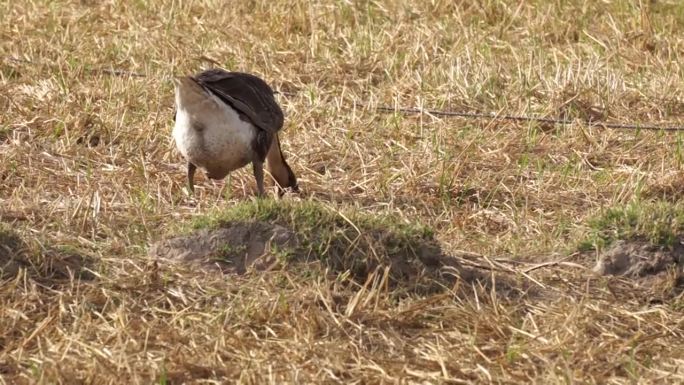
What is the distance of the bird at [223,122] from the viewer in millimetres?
6574

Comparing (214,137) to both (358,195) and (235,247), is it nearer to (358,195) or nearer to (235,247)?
(358,195)

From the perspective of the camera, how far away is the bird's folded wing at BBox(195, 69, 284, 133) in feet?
21.8

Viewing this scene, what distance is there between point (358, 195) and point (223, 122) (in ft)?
2.96

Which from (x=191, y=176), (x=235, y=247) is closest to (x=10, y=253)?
(x=235, y=247)

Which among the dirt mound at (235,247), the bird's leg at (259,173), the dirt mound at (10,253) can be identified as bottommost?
the bird's leg at (259,173)

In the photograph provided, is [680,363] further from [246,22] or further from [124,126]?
[246,22]

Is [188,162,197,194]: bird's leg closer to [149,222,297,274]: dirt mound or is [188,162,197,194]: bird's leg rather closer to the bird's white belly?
the bird's white belly

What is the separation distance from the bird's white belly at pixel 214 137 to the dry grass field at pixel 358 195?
0.22 metres

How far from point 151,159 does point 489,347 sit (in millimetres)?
3005

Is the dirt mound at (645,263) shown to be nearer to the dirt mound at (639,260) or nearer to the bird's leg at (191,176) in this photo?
the dirt mound at (639,260)

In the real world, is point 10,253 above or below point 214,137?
above

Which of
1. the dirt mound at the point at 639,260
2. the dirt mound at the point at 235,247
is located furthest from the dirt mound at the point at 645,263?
the dirt mound at the point at 235,247

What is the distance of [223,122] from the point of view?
22.0 ft

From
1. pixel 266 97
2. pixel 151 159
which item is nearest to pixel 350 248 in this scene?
pixel 266 97
